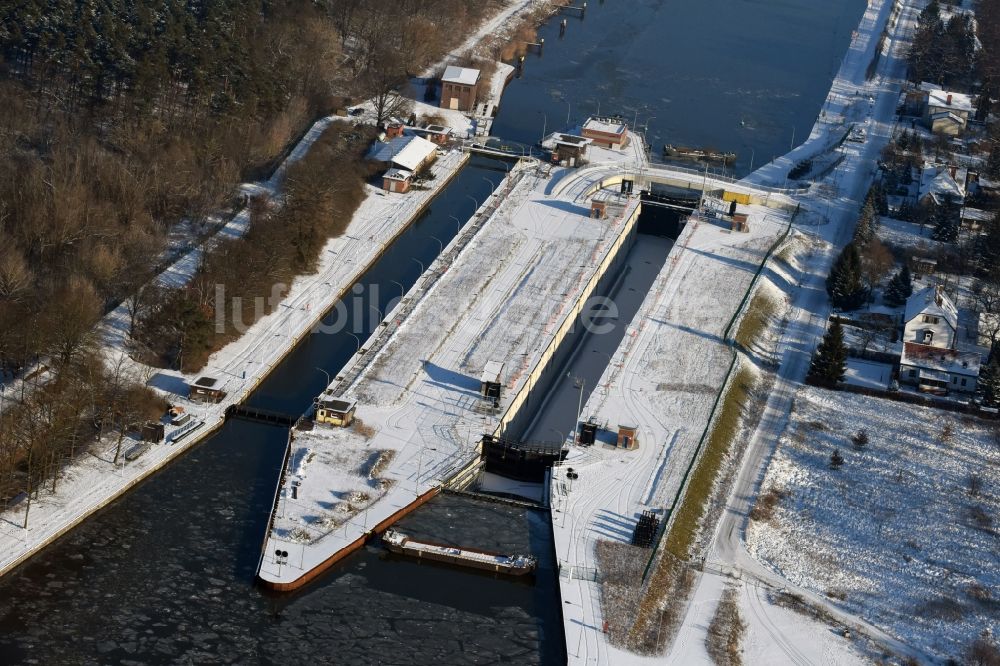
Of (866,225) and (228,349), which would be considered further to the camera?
(866,225)

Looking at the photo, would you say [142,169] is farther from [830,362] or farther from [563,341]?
[830,362]

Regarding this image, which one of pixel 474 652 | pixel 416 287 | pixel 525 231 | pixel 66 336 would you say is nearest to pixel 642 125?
pixel 525 231

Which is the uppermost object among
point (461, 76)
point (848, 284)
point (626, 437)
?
point (848, 284)

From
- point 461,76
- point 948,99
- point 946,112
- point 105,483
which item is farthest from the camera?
point 948,99

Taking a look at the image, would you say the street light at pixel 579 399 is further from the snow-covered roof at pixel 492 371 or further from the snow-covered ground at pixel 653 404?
the snow-covered roof at pixel 492 371

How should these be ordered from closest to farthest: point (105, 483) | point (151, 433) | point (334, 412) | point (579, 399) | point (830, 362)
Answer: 1. point (105, 483)
2. point (151, 433)
3. point (334, 412)
4. point (579, 399)
5. point (830, 362)

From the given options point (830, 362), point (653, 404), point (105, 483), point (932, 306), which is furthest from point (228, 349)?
point (932, 306)

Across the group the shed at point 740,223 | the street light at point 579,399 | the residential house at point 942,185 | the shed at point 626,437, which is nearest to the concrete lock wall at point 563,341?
the street light at point 579,399
